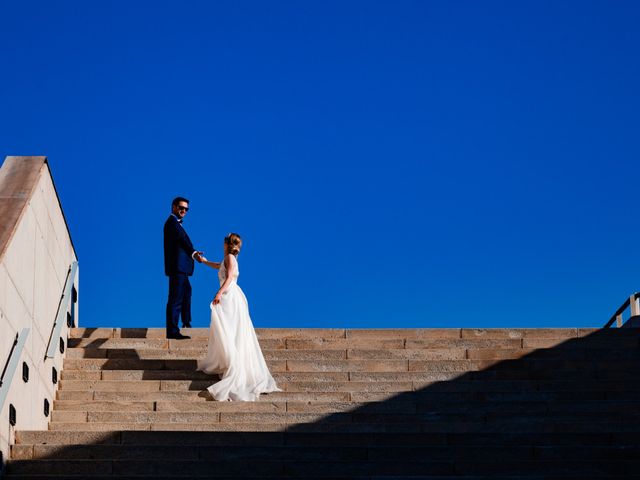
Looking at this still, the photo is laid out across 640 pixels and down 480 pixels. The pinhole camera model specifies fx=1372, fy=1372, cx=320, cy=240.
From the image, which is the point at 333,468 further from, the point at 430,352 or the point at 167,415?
the point at 430,352

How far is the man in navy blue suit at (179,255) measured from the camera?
16.3 meters

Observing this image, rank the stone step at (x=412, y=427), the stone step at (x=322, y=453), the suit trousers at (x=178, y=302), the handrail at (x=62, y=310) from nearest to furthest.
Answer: the stone step at (x=322, y=453) → the stone step at (x=412, y=427) → the handrail at (x=62, y=310) → the suit trousers at (x=178, y=302)

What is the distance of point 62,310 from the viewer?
14.5 meters

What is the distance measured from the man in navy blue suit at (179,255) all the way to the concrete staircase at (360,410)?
49 cm

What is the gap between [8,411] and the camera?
11.2 m

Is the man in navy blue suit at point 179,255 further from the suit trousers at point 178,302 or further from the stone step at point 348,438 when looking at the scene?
Result: the stone step at point 348,438

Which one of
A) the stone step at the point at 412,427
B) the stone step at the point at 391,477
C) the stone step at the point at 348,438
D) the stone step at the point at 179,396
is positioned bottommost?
the stone step at the point at 391,477

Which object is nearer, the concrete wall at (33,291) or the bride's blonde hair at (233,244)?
the concrete wall at (33,291)

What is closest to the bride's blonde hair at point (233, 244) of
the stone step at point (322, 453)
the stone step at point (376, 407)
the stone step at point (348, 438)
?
the stone step at point (376, 407)

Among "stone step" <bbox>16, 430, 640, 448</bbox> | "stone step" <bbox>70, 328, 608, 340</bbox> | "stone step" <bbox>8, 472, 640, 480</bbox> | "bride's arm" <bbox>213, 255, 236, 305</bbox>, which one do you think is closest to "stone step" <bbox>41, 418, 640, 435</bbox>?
"stone step" <bbox>16, 430, 640, 448</bbox>

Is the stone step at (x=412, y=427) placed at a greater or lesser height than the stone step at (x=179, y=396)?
lesser

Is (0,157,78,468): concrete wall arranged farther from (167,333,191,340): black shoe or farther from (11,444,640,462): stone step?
(167,333,191,340): black shoe

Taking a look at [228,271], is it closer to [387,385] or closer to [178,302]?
[178,302]

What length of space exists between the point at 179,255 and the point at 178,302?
60cm
